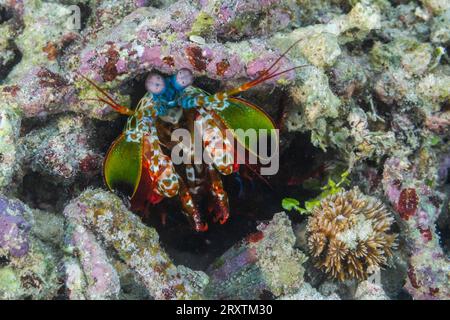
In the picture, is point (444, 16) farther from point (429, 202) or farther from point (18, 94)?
point (18, 94)

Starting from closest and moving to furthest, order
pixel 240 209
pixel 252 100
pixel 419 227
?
1. pixel 419 227
2. pixel 252 100
3. pixel 240 209

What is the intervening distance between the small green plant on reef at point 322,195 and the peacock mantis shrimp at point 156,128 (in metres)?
0.91

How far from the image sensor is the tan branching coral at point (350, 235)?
4008 mm

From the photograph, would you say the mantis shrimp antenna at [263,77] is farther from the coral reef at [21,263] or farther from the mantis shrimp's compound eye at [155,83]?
the coral reef at [21,263]

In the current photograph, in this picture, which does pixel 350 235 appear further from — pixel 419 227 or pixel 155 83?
pixel 155 83

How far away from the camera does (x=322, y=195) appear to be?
14.8 feet

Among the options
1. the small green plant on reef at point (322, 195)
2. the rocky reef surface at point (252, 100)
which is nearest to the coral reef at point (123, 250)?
the rocky reef surface at point (252, 100)

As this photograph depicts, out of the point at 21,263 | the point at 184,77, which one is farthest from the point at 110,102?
the point at 21,263

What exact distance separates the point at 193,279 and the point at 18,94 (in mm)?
2172

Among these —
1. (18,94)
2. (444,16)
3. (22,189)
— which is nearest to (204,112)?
(18,94)

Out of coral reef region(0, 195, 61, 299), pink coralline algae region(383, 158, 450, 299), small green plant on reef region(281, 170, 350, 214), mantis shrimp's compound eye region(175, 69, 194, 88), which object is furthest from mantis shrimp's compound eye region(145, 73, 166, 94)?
pink coralline algae region(383, 158, 450, 299)

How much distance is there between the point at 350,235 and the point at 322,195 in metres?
0.64

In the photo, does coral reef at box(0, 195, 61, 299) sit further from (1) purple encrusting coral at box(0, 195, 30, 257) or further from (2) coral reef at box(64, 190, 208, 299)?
(2) coral reef at box(64, 190, 208, 299)

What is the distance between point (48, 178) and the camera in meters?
4.14
